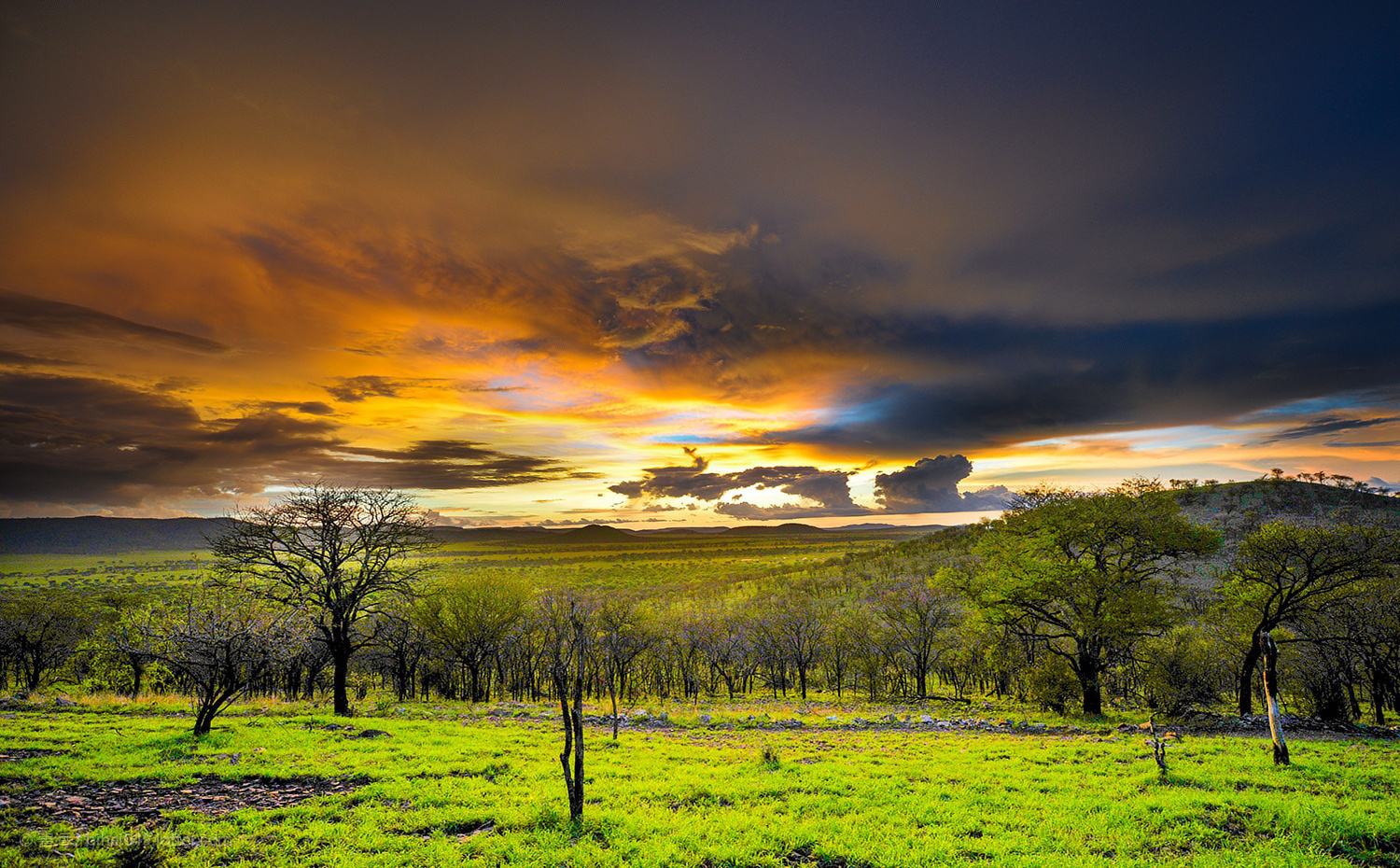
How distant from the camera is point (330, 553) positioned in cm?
3347

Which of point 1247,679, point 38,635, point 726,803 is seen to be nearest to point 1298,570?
point 1247,679

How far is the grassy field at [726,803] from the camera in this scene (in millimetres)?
12172

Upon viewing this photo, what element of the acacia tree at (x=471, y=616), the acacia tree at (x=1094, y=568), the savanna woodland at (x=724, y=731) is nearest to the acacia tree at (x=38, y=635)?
the savanna woodland at (x=724, y=731)

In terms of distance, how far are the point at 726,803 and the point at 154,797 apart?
1684 cm

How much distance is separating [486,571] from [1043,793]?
56415mm

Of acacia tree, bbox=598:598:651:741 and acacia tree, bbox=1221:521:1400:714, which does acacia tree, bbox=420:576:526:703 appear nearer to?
acacia tree, bbox=598:598:651:741

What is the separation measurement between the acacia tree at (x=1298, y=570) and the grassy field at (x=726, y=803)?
907 cm

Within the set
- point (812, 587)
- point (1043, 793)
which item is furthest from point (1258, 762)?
point (812, 587)

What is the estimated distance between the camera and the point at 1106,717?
32.6m

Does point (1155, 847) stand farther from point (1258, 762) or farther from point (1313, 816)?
point (1258, 762)

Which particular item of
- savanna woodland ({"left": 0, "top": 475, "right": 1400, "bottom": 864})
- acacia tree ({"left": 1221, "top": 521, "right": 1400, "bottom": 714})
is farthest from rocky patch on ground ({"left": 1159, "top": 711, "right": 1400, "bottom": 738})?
acacia tree ({"left": 1221, "top": 521, "right": 1400, "bottom": 714})

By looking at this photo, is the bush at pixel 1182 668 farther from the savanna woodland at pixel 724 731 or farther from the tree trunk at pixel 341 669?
the tree trunk at pixel 341 669

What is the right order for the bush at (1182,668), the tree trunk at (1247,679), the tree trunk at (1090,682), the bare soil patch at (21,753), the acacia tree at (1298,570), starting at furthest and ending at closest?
1. the bush at (1182,668)
2. the tree trunk at (1090,682)
3. the tree trunk at (1247,679)
4. the acacia tree at (1298,570)
5. the bare soil patch at (21,753)

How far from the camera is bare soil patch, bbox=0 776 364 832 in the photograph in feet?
45.4
